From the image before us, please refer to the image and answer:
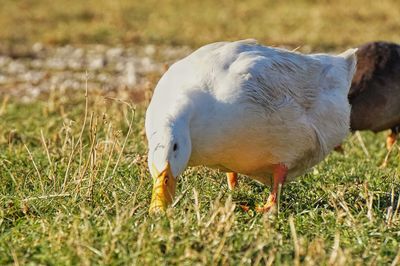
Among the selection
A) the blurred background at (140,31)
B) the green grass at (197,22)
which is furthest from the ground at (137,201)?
the green grass at (197,22)

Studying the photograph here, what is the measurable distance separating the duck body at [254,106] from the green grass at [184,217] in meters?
0.24

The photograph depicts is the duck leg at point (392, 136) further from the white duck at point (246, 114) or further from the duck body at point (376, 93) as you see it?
the white duck at point (246, 114)

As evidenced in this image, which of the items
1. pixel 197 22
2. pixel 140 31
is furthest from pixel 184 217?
pixel 197 22

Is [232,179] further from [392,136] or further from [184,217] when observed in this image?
[392,136]

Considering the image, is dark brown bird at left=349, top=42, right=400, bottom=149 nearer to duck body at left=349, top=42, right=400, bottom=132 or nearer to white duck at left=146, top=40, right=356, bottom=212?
duck body at left=349, top=42, right=400, bottom=132

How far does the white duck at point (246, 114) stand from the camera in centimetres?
480

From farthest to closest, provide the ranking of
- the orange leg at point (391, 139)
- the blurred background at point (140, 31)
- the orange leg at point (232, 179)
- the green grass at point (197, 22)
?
the green grass at point (197, 22) < the blurred background at point (140, 31) < the orange leg at point (391, 139) < the orange leg at point (232, 179)

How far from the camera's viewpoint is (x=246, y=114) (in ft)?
16.9

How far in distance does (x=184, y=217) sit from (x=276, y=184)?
1.24m

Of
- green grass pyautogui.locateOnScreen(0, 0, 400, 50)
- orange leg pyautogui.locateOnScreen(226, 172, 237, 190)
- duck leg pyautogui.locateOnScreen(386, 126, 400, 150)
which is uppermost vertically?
orange leg pyautogui.locateOnScreen(226, 172, 237, 190)

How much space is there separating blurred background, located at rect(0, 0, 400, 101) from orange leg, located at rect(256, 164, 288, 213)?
20.2 feet

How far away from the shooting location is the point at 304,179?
6355mm

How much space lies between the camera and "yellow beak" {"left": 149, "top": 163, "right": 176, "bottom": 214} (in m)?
4.70

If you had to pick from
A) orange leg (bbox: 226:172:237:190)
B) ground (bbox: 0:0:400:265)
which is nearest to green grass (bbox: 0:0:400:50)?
ground (bbox: 0:0:400:265)
